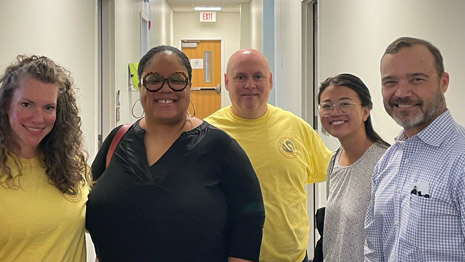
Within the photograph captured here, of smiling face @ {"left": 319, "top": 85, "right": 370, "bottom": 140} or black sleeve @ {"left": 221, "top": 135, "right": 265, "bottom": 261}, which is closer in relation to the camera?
black sleeve @ {"left": 221, "top": 135, "right": 265, "bottom": 261}

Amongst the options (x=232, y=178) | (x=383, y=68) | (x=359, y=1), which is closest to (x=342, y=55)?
(x=359, y=1)

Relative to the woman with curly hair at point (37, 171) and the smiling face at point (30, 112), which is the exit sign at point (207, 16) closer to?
the woman with curly hair at point (37, 171)

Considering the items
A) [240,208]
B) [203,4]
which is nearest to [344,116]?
[240,208]

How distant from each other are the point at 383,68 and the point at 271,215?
81 centimetres

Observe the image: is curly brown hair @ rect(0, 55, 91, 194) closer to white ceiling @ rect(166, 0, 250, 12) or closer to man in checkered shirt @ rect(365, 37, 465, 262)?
man in checkered shirt @ rect(365, 37, 465, 262)

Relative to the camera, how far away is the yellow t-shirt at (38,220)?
1.21m

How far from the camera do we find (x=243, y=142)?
1961mm

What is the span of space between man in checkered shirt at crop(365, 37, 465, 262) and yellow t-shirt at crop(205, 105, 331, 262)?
0.52m

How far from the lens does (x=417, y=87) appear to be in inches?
49.4

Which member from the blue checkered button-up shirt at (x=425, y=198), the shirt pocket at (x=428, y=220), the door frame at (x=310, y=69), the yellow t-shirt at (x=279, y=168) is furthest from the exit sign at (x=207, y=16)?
the shirt pocket at (x=428, y=220)

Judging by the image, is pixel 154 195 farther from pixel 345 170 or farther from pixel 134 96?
pixel 134 96

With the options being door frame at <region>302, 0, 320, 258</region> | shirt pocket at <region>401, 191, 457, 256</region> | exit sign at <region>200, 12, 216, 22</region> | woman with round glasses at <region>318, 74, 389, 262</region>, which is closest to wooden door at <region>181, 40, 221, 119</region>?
exit sign at <region>200, 12, 216, 22</region>

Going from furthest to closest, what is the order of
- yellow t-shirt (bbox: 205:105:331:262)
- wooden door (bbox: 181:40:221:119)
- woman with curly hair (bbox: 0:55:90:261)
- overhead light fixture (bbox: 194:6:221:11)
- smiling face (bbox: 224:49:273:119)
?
wooden door (bbox: 181:40:221:119)
overhead light fixture (bbox: 194:6:221:11)
smiling face (bbox: 224:49:273:119)
yellow t-shirt (bbox: 205:105:331:262)
woman with curly hair (bbox: 0:55:90:261)

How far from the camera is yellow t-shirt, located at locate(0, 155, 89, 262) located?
1.21 m
